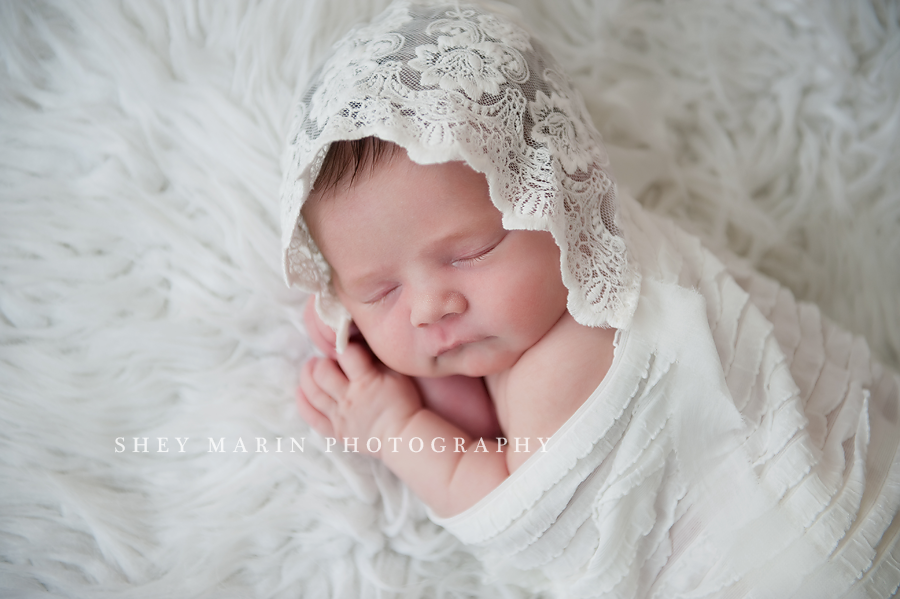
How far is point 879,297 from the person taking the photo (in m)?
1.55

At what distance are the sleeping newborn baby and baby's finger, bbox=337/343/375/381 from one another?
15cm

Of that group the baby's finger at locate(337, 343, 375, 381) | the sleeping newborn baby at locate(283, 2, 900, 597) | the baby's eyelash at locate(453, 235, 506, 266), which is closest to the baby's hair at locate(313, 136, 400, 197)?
the sleeping newborn baby at locate(283, 2, 900, 597)

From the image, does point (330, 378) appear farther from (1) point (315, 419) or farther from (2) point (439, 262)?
(2) point (439, 262)

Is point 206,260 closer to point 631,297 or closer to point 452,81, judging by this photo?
point 452,81

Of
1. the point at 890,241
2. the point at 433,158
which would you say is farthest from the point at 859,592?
the point at 433,158

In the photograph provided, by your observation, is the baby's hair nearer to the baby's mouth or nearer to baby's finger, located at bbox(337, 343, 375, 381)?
the baby's mouth

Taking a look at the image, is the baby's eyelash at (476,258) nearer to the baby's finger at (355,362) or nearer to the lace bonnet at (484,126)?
the lace bonnet at (484,126)

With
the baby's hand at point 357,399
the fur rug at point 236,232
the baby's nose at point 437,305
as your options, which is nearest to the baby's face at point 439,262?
the baby's nose at point 437,305

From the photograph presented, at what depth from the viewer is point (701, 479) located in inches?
45.0

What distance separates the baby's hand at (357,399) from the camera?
136 cm

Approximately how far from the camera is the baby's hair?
1.06m

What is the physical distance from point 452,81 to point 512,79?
0.39ft

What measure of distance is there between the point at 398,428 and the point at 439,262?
43 centimetres

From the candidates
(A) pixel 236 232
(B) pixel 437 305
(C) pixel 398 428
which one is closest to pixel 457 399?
(C) pixel 398 428
